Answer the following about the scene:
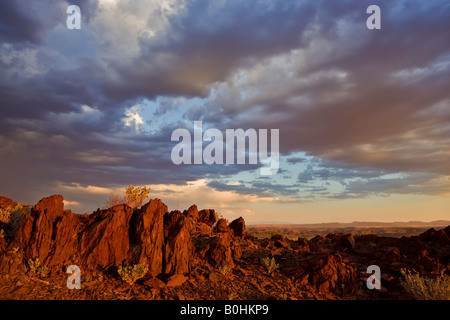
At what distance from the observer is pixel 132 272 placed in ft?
38.9

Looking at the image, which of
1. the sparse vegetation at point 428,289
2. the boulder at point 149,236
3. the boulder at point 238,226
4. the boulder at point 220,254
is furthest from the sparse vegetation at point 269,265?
the sparse vegetation at point 428,289

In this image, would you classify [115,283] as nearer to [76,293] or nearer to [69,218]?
[76,293]

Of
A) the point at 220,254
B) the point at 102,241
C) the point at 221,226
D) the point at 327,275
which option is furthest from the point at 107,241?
the point at 327,275

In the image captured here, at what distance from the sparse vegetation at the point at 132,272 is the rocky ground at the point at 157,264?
0.65 ft

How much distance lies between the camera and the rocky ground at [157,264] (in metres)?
11.6

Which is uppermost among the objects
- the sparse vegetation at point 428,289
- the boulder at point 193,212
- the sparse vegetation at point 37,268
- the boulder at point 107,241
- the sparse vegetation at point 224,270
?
the boulder at point 193,212

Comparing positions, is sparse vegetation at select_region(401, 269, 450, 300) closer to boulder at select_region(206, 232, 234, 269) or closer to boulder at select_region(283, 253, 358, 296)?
boulder at select_region(283, 253, 358, 296)

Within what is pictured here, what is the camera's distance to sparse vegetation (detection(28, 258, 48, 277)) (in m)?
12.0

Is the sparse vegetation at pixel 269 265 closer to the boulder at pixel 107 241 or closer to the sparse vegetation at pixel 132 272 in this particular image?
the sparse vegetation at pixel 132 272

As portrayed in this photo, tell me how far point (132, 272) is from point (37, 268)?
4032mm

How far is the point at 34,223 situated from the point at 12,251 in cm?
136

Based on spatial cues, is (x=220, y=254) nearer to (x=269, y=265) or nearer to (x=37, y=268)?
(x=269, y=265)
